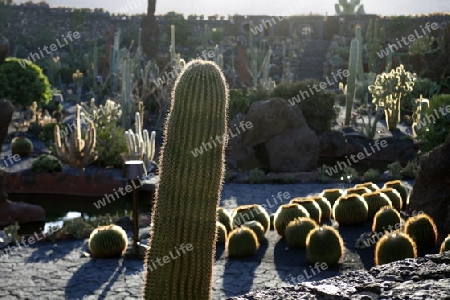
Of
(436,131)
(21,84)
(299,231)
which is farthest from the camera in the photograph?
(21,84)

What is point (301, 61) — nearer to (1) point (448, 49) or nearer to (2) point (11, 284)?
(1) point (448, 49)

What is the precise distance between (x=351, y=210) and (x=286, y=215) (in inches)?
28.0

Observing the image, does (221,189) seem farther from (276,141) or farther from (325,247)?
(276,141)

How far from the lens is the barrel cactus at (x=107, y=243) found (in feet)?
24.8

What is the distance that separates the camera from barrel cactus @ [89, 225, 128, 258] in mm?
7559

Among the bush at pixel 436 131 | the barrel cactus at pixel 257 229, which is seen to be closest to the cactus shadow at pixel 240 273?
the barrel cactus at pixel 257 229

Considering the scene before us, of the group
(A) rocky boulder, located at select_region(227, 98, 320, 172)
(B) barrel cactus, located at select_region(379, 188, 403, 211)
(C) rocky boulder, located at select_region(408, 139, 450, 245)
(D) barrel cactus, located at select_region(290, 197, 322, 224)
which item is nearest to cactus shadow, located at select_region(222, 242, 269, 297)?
(D) barrel cactus, located at select_region(290, 197, 322, 224)

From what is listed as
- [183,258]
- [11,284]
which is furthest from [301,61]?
[183,258]

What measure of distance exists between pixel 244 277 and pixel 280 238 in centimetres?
124

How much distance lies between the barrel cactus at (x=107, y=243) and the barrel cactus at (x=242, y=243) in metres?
1.16

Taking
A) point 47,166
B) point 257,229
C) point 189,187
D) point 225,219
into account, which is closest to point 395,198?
point 257,229

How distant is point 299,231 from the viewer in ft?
24.6

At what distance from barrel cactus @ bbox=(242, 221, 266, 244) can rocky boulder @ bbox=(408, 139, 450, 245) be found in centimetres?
164

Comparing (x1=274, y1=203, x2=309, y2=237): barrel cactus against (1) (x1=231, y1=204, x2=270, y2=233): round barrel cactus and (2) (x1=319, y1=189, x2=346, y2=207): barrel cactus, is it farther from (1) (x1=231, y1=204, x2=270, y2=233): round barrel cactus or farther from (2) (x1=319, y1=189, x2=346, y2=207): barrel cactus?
(2) (x1=319, y1=189, x2=346, y2=207): barrel cactus
